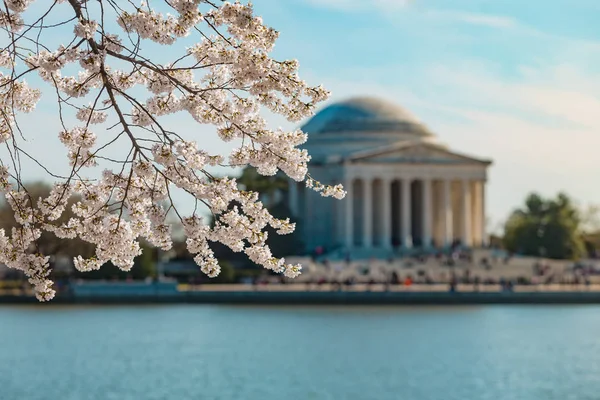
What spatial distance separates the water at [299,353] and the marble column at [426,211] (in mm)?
49446

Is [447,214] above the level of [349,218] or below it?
above

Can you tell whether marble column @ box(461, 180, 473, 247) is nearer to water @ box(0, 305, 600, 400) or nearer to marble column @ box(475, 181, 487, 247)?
marble column @ box(475, 181, 487, 247)

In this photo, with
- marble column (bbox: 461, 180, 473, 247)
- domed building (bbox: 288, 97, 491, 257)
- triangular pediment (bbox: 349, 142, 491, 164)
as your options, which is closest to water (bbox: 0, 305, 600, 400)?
triangular pediment (bbox: 349, 142, 491, 164)

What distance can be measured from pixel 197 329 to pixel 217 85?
66.1 meters

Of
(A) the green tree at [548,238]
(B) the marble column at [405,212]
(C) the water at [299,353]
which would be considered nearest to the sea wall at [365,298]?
(C) the water at [299,353]

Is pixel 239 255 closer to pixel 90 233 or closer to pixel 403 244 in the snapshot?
pixel 403 244

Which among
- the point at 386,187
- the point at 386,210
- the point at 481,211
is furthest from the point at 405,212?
the point at 481,211

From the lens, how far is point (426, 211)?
15200 cm

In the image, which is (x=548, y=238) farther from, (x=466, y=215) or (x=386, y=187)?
(x=386, y=187)

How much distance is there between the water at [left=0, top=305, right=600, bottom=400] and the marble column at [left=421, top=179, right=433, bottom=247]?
162 ft

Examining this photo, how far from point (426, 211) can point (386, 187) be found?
15.4ft

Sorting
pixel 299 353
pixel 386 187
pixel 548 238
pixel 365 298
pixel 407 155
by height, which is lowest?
pixel 299 353

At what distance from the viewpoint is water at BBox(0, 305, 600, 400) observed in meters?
55.5

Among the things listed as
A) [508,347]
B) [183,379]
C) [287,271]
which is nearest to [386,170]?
[508,347]
